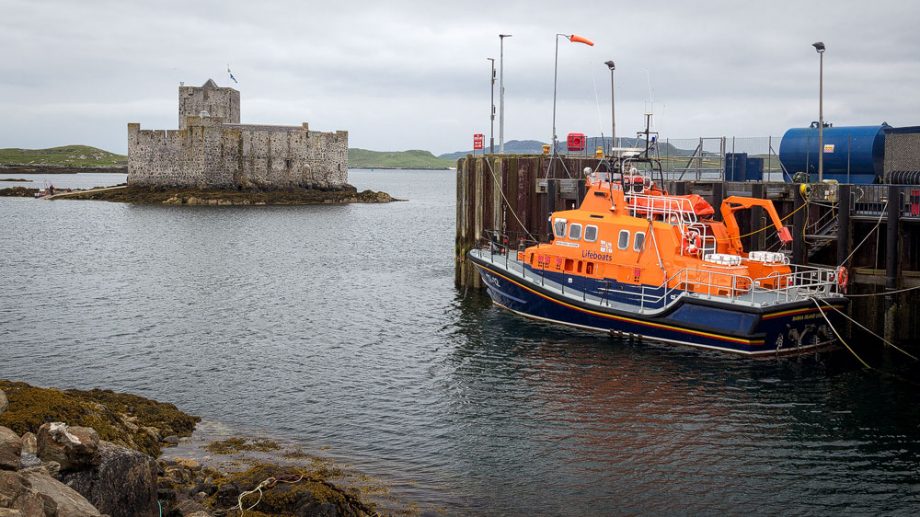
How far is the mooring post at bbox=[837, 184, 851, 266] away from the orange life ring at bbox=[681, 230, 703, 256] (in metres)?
2.93

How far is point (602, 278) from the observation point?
2216 centimetres

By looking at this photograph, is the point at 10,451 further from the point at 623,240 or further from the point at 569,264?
the point at 569,264

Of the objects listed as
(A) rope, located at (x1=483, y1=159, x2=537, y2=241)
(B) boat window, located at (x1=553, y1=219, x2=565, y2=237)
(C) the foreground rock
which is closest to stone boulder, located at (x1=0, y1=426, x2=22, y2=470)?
(B) boat window, located at (x1=553, y1=219, x2=565, y2=237)

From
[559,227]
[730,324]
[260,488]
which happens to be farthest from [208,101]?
[260,488]

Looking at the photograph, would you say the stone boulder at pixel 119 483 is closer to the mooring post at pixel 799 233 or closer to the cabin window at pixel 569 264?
the cabin window at pixel 569 264

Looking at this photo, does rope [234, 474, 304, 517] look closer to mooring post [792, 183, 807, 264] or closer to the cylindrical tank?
mooring post [792, 183, 807, 264]

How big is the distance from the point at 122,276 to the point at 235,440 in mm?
20385

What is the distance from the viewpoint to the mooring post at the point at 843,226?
19.9m

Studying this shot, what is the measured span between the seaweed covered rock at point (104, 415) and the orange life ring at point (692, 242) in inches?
449

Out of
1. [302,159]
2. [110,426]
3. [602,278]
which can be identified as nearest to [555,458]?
[110,426]

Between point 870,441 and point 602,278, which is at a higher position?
point 602,278

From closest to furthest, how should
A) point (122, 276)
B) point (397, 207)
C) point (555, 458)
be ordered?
point (555, 458)
point (122, 276)
point (397, 207)

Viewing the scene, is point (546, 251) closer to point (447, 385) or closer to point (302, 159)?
point (447, 385)

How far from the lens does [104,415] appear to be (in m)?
13.0
